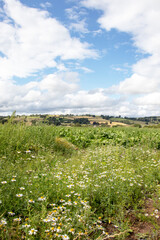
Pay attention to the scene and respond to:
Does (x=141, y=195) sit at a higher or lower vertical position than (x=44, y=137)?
lower

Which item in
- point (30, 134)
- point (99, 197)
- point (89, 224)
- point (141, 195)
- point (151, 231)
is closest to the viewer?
point (89, 224)

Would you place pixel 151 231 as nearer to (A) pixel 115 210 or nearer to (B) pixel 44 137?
(A) pixel 115 210

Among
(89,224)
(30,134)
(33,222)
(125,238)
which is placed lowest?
(125,238)

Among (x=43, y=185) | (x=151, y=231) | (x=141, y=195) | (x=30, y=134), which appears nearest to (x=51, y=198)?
(x=43, y=185)

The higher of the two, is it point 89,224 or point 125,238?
point 89,224

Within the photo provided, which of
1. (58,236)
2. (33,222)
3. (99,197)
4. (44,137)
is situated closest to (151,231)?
(99,197)

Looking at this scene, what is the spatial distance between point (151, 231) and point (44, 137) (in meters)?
7.10

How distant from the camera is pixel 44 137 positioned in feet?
32.1

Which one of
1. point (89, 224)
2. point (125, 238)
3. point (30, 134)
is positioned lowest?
point (125, 238)

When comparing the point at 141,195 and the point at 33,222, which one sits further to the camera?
the point at 141,195

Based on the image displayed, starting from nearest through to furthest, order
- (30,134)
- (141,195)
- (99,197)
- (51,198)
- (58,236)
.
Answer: (58,236) < (51,198) < (99,197) < (141,195) < (30,134)

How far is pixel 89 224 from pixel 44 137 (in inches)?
271

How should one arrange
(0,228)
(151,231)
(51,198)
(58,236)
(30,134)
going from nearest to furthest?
(58,236), (0,228), (151,231), (51,198), (30,134)

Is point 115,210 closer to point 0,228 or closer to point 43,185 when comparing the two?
point 43,185
